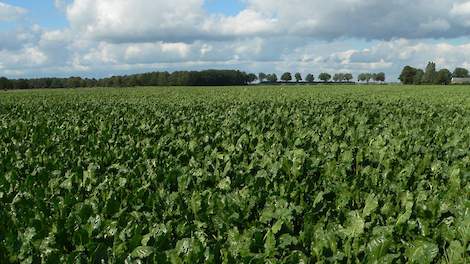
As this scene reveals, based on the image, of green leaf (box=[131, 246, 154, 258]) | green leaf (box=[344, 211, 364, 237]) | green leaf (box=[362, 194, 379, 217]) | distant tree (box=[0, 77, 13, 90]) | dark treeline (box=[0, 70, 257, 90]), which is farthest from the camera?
dark treeline (box=[0, 70, 257, 90])

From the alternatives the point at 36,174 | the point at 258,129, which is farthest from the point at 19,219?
the point at 258,129

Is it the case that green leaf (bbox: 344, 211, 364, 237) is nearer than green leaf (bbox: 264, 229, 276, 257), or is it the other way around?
Result: green leaf (bbox: 264, 229, 276, 257)

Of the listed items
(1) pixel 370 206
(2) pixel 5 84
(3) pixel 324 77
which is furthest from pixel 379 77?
(1) pixel 370 206

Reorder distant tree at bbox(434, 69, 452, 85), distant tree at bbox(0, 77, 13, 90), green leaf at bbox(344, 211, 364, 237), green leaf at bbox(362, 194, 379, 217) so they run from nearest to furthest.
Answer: green leaf at bbox(344, 211, 364, 237)
green leaf at bbox(362, 194, 379, 217)
distant tree at bbox(0, 77, 13, 90)
distant tree at bbox(434, 69, 452, 85)

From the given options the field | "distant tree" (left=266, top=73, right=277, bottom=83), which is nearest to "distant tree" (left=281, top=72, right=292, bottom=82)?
"distant tree" (left=266, top=73, right=277, bottom=83)

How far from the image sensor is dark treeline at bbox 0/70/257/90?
115 meters

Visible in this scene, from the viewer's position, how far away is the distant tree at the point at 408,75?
435 feet

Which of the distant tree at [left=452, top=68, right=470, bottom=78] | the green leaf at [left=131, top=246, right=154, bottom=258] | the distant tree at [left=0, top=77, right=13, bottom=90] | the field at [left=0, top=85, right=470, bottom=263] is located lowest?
the distant tree at [left=0, top=77, right=13, bottom=90]

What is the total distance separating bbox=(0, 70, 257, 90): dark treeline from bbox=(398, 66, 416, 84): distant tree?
43.2 metres

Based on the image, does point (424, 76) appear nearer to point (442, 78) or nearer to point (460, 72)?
point (442, 78)

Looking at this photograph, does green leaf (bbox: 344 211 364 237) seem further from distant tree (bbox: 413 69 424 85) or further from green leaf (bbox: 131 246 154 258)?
distant tree (bbox: 413 69 424 85)

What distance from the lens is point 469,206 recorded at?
5.00 metres

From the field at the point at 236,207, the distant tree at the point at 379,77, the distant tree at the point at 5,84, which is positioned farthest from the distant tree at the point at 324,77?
the field at the point at 236,207

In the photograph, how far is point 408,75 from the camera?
133 m
